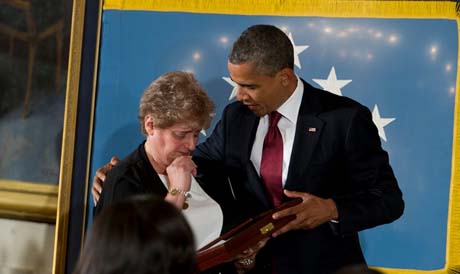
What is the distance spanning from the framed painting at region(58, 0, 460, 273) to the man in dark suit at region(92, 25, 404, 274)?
404 millimetres

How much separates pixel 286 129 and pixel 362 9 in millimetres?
730

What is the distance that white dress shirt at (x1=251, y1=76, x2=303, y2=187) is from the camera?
3.20m

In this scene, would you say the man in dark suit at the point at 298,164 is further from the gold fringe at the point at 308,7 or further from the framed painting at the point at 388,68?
the gold fringe at the point at 308,7

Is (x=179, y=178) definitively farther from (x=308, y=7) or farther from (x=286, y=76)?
(x=308, y=7)

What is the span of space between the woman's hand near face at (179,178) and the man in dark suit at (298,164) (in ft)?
0.90

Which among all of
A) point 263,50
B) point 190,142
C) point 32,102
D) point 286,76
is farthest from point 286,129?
point 32,102

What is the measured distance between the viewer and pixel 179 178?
2.83 meters

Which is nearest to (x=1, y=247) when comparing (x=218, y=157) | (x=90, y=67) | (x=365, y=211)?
(x=90, y=67)

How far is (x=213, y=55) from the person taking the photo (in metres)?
3.76

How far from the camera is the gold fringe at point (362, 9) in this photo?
3496 mm

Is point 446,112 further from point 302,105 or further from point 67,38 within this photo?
point 67,38

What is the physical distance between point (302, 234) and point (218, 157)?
46 cm

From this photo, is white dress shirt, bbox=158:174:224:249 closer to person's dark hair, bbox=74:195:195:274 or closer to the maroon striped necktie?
the maroon striped necktie

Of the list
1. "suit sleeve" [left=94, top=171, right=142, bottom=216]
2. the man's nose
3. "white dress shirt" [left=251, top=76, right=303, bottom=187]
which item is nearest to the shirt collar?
"white dress shirt" [left=251, top=76, right=303, bottom=187]
